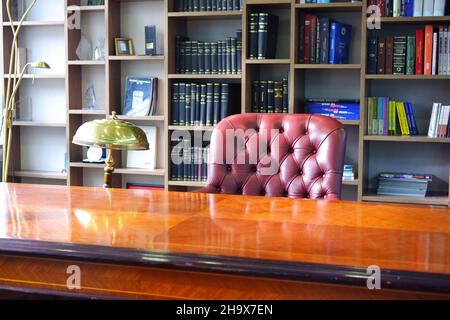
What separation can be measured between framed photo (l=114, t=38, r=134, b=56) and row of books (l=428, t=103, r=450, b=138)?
2.01 m

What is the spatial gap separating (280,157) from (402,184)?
140 cm

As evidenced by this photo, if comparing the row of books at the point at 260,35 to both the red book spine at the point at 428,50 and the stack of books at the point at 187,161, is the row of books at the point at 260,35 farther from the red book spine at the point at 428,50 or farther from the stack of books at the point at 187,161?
the red book spine at the point at 428,50

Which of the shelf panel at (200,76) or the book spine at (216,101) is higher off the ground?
the shelf panel at (200,76)

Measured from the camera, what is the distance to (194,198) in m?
2.03

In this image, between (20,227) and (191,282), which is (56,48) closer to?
(20,227)

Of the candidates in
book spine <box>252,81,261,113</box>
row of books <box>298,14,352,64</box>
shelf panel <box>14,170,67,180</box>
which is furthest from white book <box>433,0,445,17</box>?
shelf panel <box>14,170,67,180</box>

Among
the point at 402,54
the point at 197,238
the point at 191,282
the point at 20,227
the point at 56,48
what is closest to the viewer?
the point at 191,282

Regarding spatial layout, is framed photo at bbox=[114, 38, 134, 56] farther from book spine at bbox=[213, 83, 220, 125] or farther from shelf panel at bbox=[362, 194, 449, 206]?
shelf panel at bbox=[362, 194, 449, 206]

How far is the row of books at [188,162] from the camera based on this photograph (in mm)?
3963

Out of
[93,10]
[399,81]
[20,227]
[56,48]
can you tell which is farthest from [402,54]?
[20,227]

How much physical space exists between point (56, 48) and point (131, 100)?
0.75 metres

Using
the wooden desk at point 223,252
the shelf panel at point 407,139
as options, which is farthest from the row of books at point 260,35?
the wooden desk at point 223,252

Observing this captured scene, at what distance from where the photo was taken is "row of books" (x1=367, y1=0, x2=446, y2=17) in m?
3.46

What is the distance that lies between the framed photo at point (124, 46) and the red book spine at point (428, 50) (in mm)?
1904
